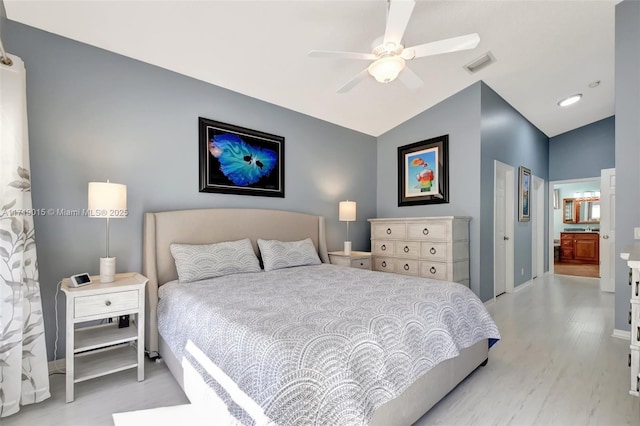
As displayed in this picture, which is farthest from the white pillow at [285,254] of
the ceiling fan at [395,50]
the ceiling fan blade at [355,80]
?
the ceiling fan at [395,50]

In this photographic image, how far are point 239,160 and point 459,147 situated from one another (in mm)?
2944

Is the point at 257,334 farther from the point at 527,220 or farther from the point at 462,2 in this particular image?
the point at 527,220

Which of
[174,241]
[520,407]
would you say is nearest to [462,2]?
[520,407]

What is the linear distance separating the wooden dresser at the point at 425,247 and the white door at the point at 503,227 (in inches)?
32.7

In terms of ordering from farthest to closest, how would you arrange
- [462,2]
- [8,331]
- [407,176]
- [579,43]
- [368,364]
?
1. [407,176]
2. [579,43]
3. [462,2]
4. [8,331]
5. [368,364]

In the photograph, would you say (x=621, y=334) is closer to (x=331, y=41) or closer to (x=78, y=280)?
(x=331, y=41)

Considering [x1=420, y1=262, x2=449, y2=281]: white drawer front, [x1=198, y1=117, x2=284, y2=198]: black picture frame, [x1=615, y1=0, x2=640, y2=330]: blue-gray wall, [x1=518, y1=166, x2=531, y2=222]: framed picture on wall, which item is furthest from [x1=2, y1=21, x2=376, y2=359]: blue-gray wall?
[x1=518, y1=166, x2=531, y2=222]: framed picture on wall

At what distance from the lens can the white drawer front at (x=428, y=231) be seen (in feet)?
11.8

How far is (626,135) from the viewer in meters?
2.83

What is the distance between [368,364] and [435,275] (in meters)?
2.73

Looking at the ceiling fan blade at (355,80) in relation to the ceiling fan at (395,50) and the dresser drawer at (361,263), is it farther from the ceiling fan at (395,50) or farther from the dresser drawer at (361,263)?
the dresser drawer at (361,263)

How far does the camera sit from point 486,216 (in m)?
3.99

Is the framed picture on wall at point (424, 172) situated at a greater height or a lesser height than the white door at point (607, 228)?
greater

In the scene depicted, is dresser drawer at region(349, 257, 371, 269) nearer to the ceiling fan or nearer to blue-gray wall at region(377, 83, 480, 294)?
blue-gray wall at region(377, 83, 480, 294)
